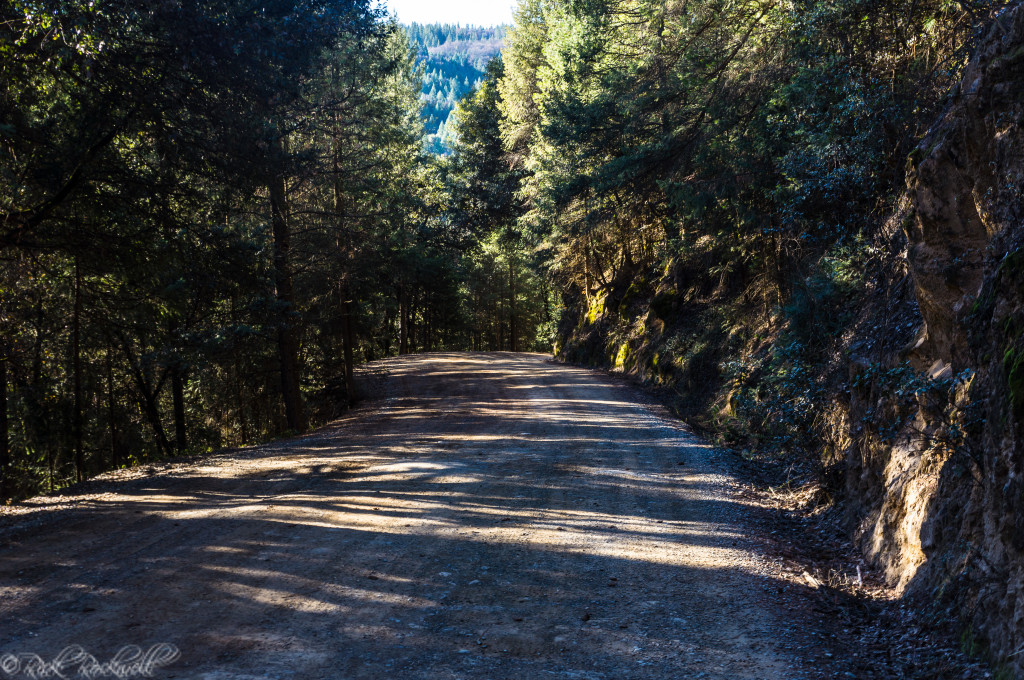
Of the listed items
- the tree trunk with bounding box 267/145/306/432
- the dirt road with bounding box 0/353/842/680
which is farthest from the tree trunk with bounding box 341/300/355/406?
the dirt road with bounding box 0/353/842/680

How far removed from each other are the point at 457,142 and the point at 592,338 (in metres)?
14.5

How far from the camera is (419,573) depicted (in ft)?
19.5

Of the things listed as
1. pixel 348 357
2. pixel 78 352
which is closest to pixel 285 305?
pixel 348 357

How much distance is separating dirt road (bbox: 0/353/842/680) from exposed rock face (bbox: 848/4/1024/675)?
116 centimetres

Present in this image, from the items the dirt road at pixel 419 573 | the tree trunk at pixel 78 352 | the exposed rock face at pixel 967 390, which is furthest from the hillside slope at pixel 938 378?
the tree trunk at pixel 78 352

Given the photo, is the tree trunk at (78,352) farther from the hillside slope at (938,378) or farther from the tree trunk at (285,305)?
the hillside slope at (938,378)

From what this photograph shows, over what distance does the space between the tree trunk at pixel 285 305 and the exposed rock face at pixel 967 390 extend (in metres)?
13.6

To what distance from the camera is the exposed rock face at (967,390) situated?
420cm

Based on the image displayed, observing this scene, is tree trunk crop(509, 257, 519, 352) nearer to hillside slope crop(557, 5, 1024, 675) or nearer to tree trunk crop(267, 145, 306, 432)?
tree trunk crop(267, 145, 306, 432)

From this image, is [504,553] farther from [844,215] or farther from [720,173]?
[720,173]

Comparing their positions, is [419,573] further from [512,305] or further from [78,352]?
[512,305]

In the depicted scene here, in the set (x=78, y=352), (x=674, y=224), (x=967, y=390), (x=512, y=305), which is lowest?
(x=967, y=390)

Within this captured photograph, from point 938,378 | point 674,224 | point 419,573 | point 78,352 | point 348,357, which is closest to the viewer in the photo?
point 938,378

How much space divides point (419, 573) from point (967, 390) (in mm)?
5003
